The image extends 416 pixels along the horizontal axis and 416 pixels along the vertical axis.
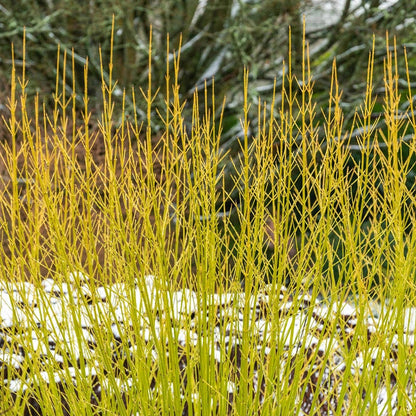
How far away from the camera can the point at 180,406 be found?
6.09 ft

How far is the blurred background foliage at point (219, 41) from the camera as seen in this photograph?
6.11 meters

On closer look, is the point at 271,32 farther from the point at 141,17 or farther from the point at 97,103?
the point at 97,103

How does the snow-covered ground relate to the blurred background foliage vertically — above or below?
below

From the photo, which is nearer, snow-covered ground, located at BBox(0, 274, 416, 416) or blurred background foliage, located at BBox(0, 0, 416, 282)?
snow-covered ground, located at BBox(0, 274, 416, 416)

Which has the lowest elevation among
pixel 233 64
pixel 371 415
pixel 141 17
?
pixel 371 415

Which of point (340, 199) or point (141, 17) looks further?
point (141, 17)

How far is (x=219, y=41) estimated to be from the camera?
6.07 meters

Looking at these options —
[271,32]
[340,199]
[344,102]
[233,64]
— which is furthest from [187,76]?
[340,199]

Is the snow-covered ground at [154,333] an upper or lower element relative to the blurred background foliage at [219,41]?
lower

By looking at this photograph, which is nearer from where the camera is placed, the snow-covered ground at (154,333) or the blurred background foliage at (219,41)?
the snow-covered ground at (154,333)

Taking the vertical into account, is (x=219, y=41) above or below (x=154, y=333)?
above

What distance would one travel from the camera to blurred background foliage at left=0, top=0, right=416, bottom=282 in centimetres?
611

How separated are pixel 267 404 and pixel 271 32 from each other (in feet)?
17.0

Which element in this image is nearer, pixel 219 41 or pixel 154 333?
pixel 154 333
